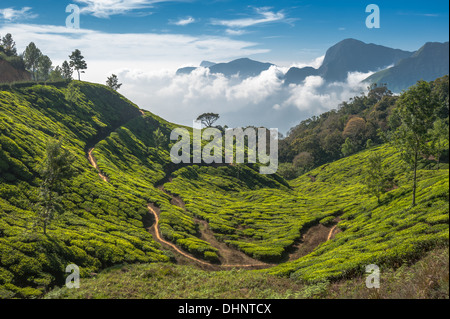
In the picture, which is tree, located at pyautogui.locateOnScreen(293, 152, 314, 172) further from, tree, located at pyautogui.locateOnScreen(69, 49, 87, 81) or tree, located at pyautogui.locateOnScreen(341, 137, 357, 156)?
tree, located at pyautogui.locateOnScreen(69, 49, 87, 81)

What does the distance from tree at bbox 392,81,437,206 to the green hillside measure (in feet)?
22.4

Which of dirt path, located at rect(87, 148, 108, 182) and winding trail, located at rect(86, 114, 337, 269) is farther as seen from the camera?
dirt path, located at rect(87, 148, 108, 182)

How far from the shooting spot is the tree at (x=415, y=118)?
30703 millimetres

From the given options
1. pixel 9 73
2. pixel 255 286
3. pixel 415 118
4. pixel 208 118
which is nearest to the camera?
pixel 255 286

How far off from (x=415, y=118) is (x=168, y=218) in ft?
154

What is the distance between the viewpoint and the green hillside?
27000mm

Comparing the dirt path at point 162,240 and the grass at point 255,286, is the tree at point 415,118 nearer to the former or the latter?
the grass at point 255,286

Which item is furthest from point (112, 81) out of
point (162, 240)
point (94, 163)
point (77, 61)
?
point (162, 240)

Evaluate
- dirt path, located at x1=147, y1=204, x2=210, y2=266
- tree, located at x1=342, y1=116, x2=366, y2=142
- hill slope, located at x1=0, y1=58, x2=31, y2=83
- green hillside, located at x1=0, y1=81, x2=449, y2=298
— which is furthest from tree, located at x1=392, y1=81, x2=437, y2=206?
hill slope, located at x1=0, y1=58, x2=31, y2=83

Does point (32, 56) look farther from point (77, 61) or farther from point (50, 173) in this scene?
point (50, 173)

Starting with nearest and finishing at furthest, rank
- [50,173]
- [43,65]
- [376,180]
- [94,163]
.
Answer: [50,173] → [376,180] → [94,163] → [43,65]

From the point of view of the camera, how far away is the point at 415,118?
3266cm
